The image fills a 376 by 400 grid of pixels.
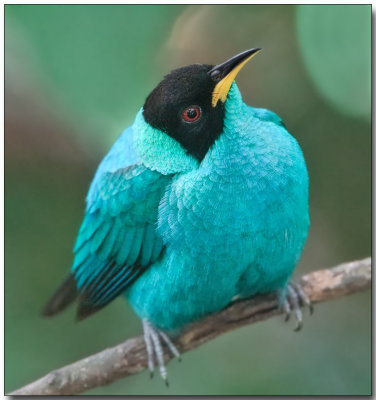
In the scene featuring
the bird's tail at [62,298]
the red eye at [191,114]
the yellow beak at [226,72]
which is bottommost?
the bird's tail at [62,298]

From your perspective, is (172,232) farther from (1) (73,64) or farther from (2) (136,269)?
(1) (73,64)

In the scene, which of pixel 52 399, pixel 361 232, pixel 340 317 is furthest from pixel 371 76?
pixel 52 399

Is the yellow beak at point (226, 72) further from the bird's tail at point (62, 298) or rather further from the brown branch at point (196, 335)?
the bird's tail at point (62, 298)

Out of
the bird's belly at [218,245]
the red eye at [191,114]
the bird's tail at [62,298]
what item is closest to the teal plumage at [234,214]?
the bird's belly at [218,245]

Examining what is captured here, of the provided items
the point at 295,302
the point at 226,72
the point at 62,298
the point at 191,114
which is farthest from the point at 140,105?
the point at 295,302

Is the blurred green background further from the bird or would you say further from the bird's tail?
the bird

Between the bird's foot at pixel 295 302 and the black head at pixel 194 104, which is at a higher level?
the black head at pixel 194 104
